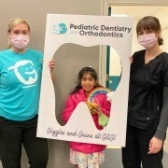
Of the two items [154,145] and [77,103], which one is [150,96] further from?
[77,103]

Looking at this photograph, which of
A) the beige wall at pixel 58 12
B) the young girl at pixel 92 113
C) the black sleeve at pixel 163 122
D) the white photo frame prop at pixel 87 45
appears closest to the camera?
the black sleeve at pixel 163 122

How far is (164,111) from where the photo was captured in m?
1.34

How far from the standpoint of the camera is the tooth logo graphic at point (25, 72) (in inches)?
64.1

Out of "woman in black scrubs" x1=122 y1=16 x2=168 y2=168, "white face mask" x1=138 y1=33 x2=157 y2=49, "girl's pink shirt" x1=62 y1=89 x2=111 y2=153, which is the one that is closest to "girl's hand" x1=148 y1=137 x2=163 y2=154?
"woman in black scrubs" x1=122 y1=16 x2=168 y2=168

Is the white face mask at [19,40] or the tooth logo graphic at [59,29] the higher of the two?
the tooth logo graphic at [59,29]

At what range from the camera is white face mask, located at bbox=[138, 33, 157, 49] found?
A: 1.38 meters

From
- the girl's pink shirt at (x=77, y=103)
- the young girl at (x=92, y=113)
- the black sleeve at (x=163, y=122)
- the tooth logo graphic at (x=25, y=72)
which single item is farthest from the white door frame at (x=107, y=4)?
the black sleeve at (x=163, y=122)

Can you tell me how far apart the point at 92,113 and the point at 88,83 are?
21 cm

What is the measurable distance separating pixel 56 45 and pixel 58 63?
0.35m

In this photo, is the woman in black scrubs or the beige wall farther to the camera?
the beige wall

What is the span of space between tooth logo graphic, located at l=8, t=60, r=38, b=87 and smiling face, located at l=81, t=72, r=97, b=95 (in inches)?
12.6

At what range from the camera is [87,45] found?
1594 mm

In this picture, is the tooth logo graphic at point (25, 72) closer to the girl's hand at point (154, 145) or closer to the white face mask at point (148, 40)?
the white face mask at point (148, 40)

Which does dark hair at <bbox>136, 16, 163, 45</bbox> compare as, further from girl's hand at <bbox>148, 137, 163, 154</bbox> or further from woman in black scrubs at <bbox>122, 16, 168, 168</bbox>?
girl's hand at <bbox>148, 137, 163, 154</bbox>
